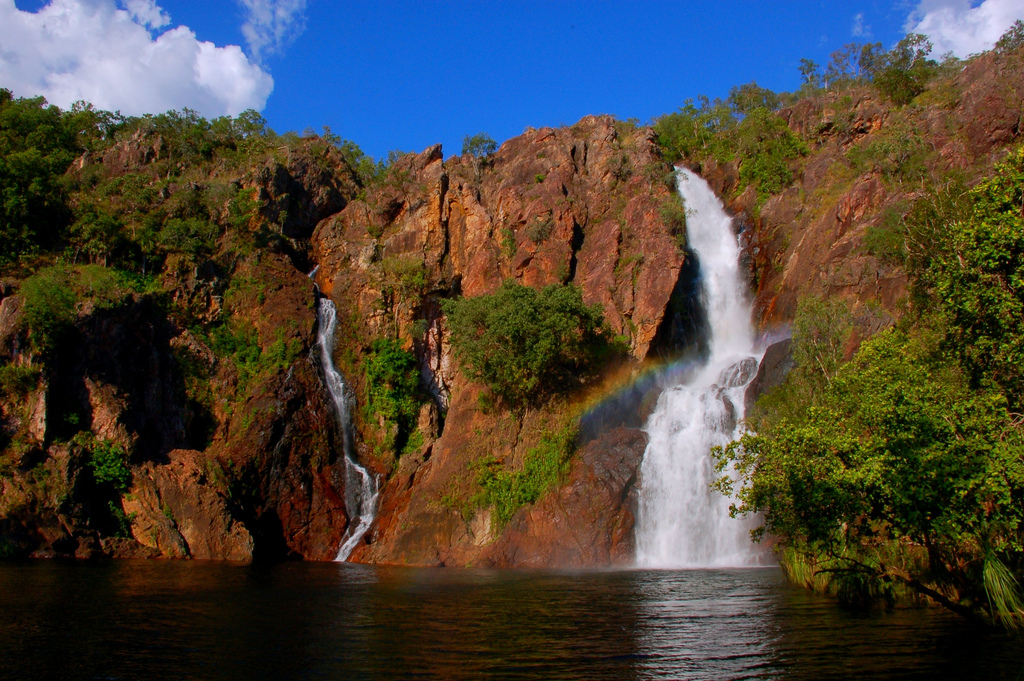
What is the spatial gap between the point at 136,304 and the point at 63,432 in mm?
8642

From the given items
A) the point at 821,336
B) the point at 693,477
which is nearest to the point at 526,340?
the point at 693,477

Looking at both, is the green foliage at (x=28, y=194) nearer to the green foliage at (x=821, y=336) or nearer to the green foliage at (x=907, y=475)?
the green foliage at (x=821, y=336)

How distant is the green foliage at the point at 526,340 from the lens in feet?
125

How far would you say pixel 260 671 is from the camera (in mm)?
11102

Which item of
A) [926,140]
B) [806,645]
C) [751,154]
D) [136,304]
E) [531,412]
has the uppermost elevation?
[751,154]

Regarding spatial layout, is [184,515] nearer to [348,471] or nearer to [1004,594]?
[348,471]

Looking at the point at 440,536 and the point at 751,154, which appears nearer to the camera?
the point at 440,536

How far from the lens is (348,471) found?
4025 centimetres

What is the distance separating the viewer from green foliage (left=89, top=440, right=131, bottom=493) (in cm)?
3422

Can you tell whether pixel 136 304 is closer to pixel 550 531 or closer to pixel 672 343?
pixel 550 531

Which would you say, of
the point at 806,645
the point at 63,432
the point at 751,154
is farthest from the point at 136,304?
the point at 751,154

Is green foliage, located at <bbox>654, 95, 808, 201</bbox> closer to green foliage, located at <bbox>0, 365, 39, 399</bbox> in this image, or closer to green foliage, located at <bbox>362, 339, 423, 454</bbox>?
green foliage, located at <bbox>362, 339, 423, 454</bbox>

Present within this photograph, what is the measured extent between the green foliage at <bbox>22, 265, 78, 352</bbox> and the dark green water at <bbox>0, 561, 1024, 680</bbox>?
15421 millimetres

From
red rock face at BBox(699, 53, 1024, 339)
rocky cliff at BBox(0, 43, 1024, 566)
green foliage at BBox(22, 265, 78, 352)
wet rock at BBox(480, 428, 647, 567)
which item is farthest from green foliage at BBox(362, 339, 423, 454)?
red rock face at BBox(699, 53, 1024, 339)
